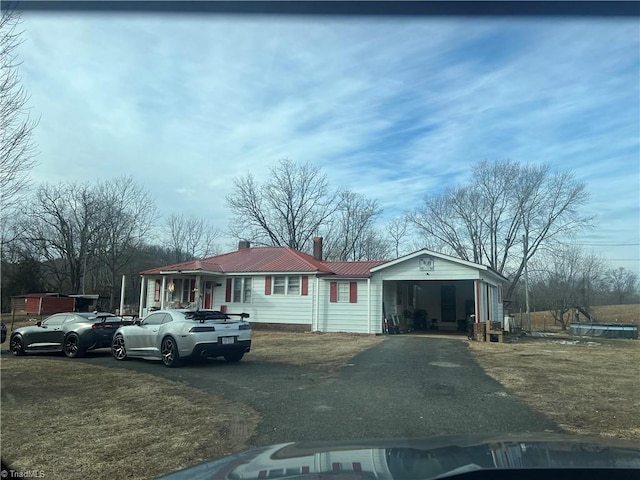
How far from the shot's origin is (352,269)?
23.8 metres

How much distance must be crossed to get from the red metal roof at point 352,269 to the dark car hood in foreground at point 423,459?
1926 centimetres

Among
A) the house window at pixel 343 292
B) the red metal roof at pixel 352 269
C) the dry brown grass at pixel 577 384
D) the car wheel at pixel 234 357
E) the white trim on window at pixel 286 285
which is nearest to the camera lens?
the dry brown grass at pixel 577 384

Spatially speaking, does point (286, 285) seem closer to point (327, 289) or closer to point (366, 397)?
point (327, 289)

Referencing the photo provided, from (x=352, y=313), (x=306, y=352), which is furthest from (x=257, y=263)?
(x=306, y=352)

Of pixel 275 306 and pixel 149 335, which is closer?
pixel 149 335

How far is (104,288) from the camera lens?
46.2 m

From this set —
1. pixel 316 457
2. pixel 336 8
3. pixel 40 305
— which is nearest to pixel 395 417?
pixel 316 457

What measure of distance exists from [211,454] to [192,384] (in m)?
4.22

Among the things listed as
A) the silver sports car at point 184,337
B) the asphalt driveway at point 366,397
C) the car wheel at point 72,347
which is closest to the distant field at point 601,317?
the asphalt driveway at point 366,397

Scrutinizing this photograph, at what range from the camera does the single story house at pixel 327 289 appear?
21.5 meters

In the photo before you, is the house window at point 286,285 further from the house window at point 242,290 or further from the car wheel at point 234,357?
the car wheel at point 234,357

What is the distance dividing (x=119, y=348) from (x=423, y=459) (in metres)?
11.8

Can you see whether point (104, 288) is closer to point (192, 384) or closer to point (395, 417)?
point (192, 384)

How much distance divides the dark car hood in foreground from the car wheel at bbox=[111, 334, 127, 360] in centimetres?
1071
